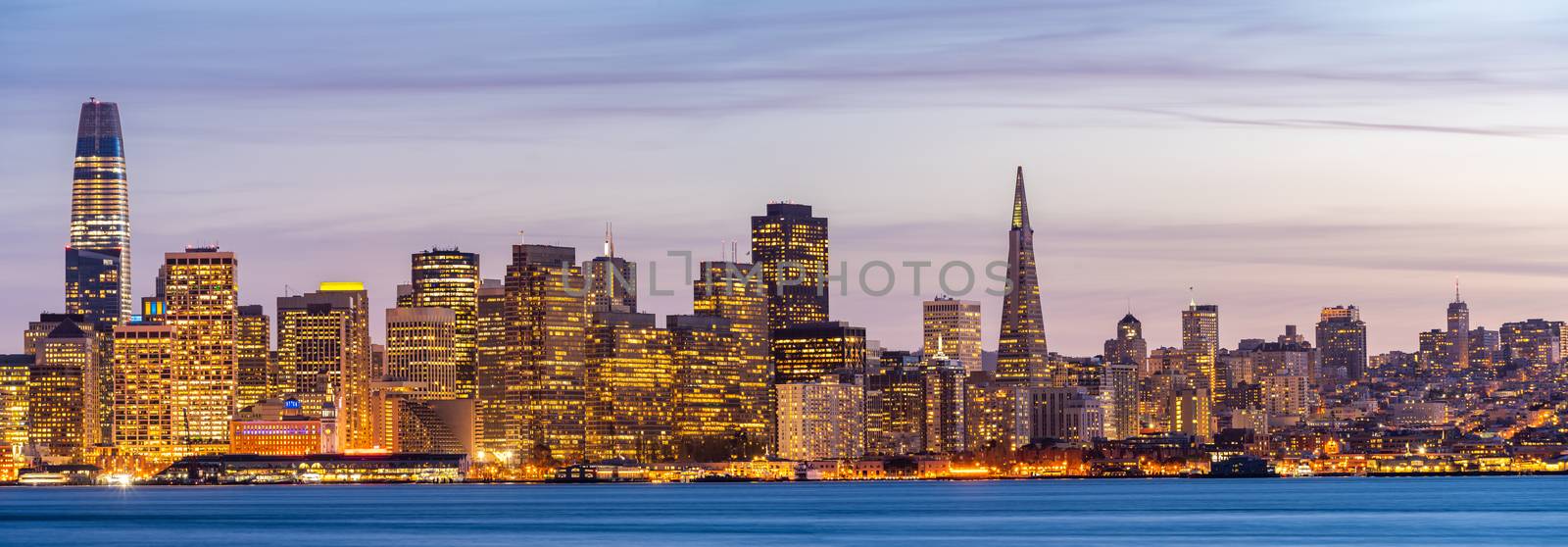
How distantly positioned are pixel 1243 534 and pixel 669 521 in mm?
35473

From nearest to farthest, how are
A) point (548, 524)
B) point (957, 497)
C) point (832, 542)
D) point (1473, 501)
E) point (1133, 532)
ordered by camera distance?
point (832, 542)
point (1133, 532)
point (548, 524)
point (1473, 501)
point (957, 497)

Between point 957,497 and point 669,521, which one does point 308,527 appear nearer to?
point 669,521

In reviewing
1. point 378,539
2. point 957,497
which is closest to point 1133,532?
point 378,539

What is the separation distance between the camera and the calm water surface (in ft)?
421

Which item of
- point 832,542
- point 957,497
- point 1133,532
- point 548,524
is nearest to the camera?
point 832,542

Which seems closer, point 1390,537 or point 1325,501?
point 1390,537

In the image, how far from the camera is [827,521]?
15088cm

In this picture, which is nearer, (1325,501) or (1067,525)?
(1067,525)

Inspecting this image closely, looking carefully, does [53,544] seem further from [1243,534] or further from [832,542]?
[1243,534]

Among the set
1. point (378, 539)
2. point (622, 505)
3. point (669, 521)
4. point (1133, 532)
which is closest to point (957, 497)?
point (622, 505)

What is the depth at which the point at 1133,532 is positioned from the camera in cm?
13462

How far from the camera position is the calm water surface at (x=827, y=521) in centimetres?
12838

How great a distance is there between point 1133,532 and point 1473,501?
173 feet

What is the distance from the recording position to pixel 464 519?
15350cm
